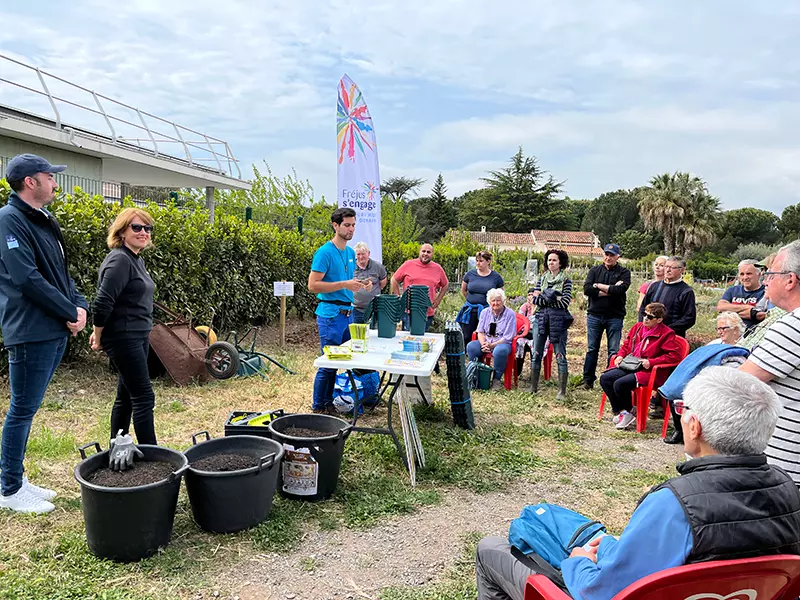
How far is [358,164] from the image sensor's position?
8.47 m

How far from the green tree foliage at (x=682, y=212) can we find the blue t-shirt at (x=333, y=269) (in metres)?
46.9

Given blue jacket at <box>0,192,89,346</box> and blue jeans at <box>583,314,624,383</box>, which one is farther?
blue jeans at <box>583,314,624,383</box>

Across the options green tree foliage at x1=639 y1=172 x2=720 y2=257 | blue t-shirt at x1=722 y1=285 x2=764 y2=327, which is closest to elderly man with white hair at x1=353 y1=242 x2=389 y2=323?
blue t-shirt at x1=722 y1=285 x2=764 y2=327

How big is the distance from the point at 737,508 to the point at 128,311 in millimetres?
3057

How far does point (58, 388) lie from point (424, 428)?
356 centimetres

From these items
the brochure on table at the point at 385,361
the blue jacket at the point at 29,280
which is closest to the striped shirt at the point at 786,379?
the brochure on table at the point at 385,361

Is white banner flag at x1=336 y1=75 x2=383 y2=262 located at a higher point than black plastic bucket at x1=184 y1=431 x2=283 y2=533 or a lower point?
higher

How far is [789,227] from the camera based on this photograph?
52469 millimetres

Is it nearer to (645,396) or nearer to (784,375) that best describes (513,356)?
(645,396)

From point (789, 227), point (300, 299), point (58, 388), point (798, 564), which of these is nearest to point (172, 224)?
point (58, 388)

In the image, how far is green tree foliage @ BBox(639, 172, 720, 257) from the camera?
45.9 m

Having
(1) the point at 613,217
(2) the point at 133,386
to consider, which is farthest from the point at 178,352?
(1) the point at 613,217

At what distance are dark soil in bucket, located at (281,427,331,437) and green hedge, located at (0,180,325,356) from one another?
3.55 meters

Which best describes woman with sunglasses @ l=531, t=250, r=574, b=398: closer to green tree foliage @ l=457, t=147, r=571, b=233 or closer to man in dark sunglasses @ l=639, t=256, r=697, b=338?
man in dark sunglasses @ l=639, t=256, r=697, b=338
